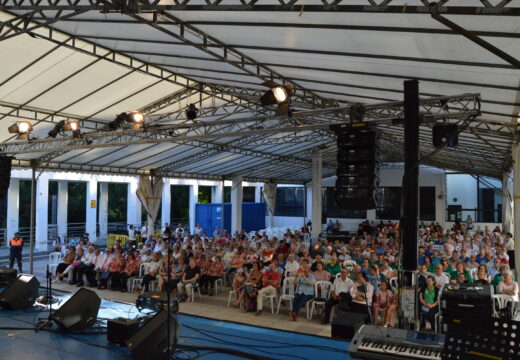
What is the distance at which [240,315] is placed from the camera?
7.44m

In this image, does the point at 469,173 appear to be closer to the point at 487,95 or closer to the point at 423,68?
the point at 487,95

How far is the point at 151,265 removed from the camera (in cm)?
949

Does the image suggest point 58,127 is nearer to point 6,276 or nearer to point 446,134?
point 6,276

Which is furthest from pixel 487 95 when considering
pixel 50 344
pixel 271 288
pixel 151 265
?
pixel 151 265

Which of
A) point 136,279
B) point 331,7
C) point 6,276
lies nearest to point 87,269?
point 136,279

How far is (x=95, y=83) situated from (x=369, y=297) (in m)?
6.38

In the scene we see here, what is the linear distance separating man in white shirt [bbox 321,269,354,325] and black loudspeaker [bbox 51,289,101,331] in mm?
3553

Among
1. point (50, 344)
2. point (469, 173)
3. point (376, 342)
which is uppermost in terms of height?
point (469, 173)

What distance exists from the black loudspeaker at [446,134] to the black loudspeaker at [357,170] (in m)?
1.36

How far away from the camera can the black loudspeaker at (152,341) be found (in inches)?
180

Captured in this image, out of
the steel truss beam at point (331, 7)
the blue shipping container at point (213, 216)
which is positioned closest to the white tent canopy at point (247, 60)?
the steel truss beam at point (331, 7)

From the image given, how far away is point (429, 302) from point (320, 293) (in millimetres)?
1928

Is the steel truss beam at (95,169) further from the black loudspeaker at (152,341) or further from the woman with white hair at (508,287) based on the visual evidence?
the woman with white hair at (508,287)

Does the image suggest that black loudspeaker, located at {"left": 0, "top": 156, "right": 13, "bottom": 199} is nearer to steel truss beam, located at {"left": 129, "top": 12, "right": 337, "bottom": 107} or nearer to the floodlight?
the floodlight
